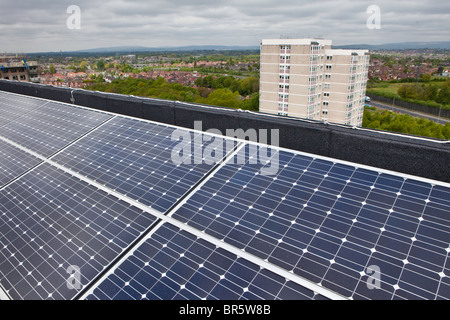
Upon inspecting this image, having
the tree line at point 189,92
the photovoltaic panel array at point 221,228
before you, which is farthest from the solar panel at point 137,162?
the tree line at point 189,92

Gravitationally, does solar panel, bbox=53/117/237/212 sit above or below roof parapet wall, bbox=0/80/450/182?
below

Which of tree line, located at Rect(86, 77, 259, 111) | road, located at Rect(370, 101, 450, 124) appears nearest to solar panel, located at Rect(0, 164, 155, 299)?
tree line, located at Rect(86, 77, 259, 111)

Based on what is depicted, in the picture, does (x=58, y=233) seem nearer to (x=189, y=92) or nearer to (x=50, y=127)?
(x=50, y=127)

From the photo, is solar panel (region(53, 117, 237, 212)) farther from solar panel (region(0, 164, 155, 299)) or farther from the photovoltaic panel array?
solar panel (region(0, 164, 155, 299))

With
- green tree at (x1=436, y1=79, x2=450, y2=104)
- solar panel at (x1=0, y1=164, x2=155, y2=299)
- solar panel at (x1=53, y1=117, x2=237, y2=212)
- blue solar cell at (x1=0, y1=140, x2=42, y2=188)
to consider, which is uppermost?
solar panel at (x1=53, y1=117, x2=237, y2=212)

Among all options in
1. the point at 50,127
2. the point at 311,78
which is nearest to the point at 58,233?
the point at 50,127
